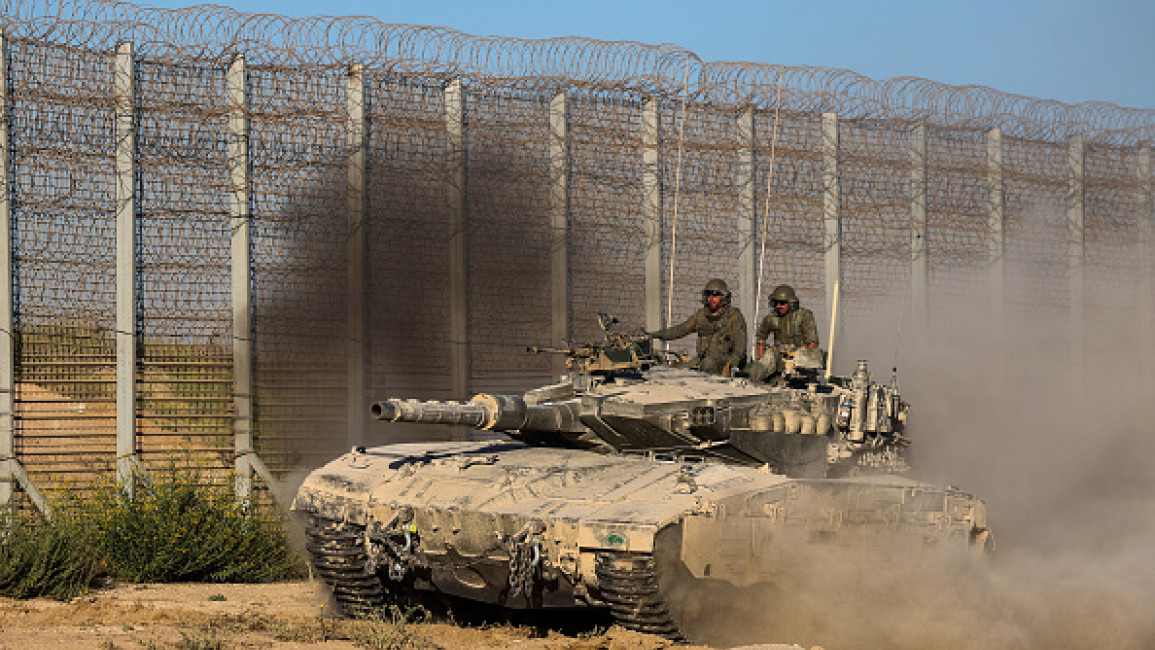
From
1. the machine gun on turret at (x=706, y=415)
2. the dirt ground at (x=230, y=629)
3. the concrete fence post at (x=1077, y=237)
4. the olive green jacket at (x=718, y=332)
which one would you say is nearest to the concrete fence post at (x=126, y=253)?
the dirt ground at (x=230, y=629)

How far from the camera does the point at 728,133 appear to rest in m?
22.9

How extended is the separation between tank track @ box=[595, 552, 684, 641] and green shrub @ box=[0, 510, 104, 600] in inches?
244

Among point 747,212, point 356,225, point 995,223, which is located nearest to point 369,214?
point 356,225

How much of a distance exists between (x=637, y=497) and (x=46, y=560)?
6.56m

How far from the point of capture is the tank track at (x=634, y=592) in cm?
1201

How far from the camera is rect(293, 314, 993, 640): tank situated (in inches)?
488

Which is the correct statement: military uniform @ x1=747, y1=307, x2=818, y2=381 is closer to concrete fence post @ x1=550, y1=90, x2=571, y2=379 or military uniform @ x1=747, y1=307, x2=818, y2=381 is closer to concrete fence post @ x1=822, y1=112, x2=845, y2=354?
concrete fence post @ x1=550, y1=90, x2=571, y2=379

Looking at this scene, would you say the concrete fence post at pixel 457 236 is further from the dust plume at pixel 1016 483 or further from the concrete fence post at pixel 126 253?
the dust plume at pixel 1016 483

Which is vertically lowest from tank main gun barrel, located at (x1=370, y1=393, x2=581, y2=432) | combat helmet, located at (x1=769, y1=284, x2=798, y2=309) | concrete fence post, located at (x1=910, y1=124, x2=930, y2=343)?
tank main gun barrel, located at (x1=370, y1=393, x2=581, y2=432)

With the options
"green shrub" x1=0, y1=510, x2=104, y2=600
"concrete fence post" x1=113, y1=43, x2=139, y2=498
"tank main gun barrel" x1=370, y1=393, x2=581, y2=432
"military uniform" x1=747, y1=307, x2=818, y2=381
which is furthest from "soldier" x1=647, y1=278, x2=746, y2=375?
"concrete fence post" x1=113, y1=43, x2=139, y2=498

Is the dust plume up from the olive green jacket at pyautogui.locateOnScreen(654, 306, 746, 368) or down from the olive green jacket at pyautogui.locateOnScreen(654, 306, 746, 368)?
down

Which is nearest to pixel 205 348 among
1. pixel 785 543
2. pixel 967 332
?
pixel 785 543

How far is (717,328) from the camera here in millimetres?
16906

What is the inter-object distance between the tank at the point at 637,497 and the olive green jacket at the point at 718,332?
62 centimetres
